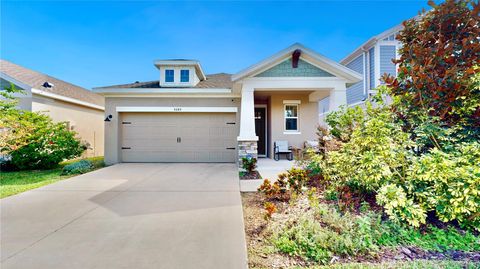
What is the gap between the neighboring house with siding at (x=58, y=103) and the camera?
10.2 m

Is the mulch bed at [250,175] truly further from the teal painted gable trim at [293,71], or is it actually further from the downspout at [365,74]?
the downspout at [365,74]

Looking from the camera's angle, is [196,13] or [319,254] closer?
[319,254]

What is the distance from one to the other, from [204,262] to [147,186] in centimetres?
421

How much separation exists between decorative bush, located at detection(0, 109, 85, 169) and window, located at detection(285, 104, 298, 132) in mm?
10151

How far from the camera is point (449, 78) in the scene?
3729 millimetres

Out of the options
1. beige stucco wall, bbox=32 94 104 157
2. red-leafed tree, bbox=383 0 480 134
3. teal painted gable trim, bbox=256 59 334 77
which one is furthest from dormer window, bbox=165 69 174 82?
red-leafed tree, bbox=383 0 480 134

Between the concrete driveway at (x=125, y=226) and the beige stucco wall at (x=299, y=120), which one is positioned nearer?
the concrete driveway at (x=125, y=226)

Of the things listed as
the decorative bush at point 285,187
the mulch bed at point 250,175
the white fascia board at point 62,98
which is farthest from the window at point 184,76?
the decorative bush at point 285,187

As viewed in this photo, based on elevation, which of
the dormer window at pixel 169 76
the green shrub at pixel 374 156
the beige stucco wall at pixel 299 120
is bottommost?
the green shrub at pixel 374 156

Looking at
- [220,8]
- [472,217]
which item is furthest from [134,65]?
[472,217]

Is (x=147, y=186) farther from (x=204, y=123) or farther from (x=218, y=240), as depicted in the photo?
(x=204, y=123)

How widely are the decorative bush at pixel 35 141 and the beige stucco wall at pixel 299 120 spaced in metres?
9.46

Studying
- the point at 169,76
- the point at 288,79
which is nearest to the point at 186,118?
the point at 169,76

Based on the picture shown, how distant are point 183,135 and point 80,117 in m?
7.46
